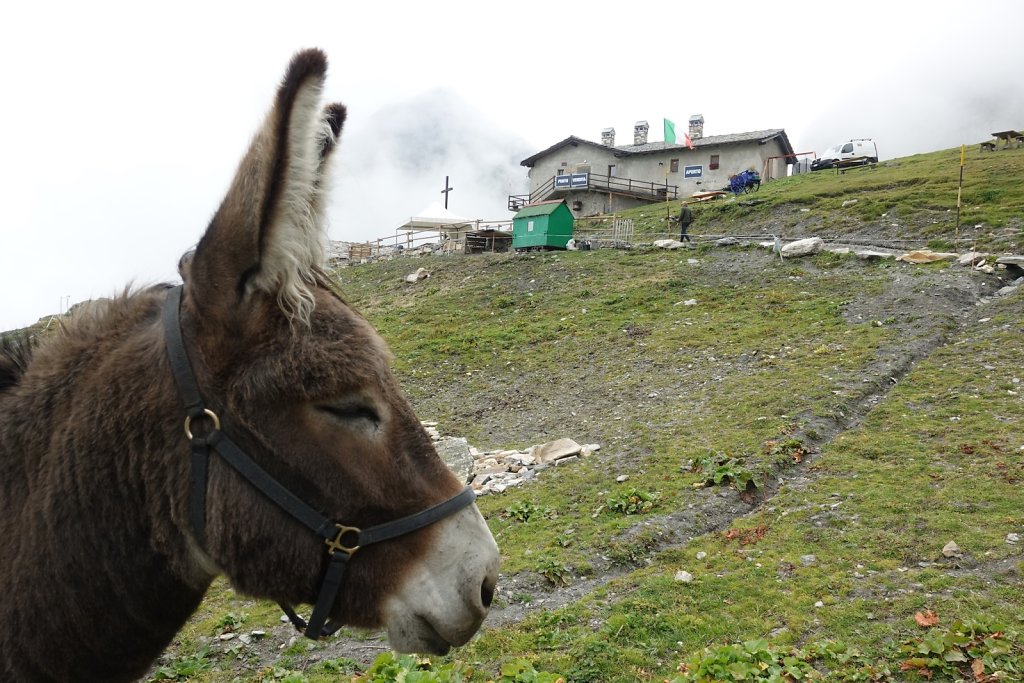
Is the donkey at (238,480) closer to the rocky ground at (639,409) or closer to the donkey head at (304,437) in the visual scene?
the donkey head at (304,437)

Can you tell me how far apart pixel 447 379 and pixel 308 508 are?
17.3 metres

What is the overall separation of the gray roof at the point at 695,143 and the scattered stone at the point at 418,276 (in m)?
34.0

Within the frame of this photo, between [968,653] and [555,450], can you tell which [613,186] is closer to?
[555,450]

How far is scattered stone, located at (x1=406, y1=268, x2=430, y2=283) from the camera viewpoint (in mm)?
32375

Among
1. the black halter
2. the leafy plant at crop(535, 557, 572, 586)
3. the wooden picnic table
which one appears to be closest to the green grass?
the leafy plant at crop(535, 557, 572, 586)

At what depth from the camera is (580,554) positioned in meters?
8.03

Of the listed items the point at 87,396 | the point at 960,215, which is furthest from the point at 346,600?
the point at 960,215

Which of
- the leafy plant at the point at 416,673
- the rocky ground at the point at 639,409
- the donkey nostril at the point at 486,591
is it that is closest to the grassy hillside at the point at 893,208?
the rocky ground at the point at 639,409

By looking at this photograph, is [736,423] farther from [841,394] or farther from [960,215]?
[960,215]

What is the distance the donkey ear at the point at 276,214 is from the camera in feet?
5.80

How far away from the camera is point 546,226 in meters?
33.4

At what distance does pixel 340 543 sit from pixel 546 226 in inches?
1266

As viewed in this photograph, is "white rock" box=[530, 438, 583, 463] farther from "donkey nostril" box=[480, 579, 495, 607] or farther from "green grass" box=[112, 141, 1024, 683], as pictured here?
"donkey nostril" box=[480, 579, 495, 607]

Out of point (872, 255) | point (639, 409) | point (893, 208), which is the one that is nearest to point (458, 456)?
point (639, 409)
